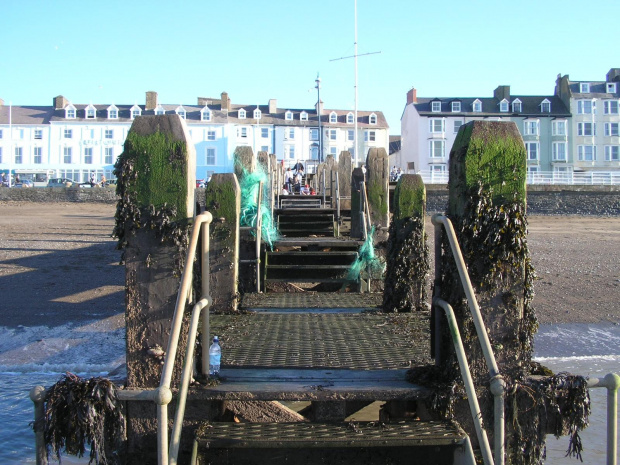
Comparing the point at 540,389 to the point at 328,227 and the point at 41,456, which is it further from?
the point at 328,227

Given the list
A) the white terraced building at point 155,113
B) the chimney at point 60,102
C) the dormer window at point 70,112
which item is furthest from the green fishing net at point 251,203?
the chimney at point 60,102

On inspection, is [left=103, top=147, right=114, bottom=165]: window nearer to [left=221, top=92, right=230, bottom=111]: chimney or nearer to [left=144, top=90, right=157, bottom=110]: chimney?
[left=144, top=90, right=157, bottom=110]: chimney

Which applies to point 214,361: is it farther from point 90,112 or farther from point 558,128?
point 90,112

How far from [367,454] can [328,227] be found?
33.4 ft

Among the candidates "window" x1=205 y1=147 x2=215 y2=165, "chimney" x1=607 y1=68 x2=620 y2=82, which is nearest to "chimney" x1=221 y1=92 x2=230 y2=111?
"window" x1=205 y1=147 x2=215 y2=165

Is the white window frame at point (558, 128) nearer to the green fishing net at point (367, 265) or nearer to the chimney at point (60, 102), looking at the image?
the chimney at point (60, 102)

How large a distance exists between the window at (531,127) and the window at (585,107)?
15.8 ft

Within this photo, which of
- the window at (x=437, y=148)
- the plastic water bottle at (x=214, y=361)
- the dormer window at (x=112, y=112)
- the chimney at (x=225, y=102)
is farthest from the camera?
the chimney at (x=225, y=102)

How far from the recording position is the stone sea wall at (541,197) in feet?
134

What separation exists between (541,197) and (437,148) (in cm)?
2237

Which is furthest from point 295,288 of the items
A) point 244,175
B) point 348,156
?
point 348,156

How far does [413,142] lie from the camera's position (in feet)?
217

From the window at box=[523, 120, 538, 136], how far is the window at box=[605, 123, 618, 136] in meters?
7.37

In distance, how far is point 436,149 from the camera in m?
63.1
